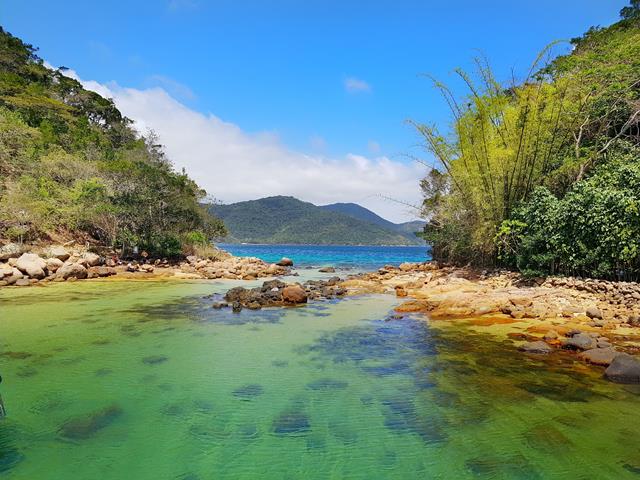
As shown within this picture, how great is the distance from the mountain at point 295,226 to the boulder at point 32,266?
9916 cm

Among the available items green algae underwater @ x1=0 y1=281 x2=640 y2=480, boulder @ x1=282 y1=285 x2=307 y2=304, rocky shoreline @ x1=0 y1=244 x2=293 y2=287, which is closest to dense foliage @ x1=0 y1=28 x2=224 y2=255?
rocky shoreline @ x1=0 y1=244 x2=293 y2=287

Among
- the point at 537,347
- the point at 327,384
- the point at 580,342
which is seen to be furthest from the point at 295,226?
the point at 327,384

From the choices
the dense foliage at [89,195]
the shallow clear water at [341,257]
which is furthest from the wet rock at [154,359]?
the shallow clear water at [341,257]

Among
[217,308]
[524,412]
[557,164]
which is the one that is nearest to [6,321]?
[217,308]

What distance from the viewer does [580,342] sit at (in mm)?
7652

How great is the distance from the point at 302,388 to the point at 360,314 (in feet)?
20.7

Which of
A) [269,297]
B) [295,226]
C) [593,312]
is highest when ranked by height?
[295,226]

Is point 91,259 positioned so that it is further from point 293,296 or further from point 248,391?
point 248,391

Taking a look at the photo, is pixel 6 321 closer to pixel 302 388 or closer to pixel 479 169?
pixel 302 388

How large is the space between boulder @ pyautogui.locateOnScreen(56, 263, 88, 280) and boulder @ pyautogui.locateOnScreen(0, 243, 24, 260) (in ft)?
9.78

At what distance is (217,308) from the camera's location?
43.2 ft

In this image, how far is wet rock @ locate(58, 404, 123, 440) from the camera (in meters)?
4.58

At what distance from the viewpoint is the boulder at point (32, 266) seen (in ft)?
61.8

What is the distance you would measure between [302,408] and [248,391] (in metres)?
1.11
